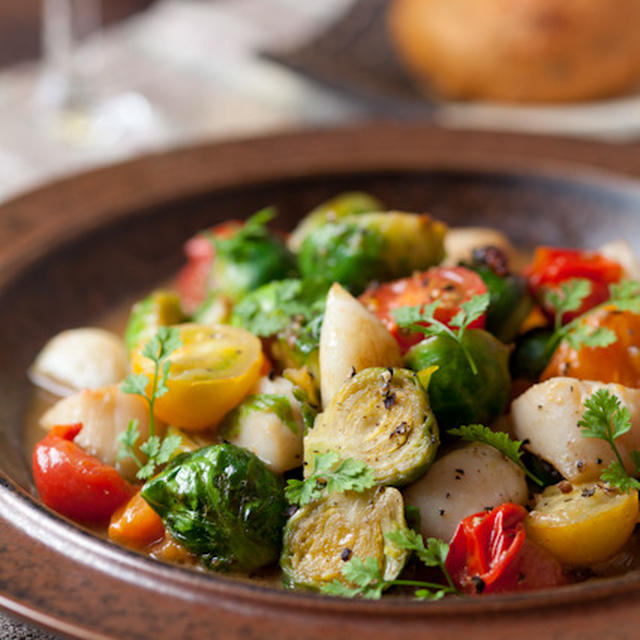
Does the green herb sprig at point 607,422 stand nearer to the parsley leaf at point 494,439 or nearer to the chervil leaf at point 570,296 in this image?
the parsley leaf at point 494,439

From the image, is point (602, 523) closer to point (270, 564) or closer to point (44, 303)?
point (270, 564)

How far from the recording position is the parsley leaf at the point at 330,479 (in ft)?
6.77

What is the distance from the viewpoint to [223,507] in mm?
2162

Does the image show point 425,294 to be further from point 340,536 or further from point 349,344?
point 340,536

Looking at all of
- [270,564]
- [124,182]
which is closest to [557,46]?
[124,182]

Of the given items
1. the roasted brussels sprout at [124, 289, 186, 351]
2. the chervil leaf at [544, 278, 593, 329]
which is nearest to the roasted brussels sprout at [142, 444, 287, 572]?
the roasted brussels sprout at [124, 289, 186, 351]

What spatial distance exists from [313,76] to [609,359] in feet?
10.3

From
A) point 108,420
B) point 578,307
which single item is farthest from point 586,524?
point 108,420

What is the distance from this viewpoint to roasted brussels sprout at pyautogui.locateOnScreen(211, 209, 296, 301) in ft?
9.88

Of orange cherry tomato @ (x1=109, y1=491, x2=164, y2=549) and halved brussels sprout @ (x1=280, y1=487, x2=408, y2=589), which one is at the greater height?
halved brussels sprout @ (x1=280, y1=487, x2=408, y2=589)

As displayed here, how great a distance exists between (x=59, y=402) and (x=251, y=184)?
1.39 m

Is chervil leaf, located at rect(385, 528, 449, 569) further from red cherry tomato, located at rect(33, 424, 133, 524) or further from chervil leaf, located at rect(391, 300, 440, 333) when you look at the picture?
red cherry tomato, located at rect(33, 424, 133, 524)

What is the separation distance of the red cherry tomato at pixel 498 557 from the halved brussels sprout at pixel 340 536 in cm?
14

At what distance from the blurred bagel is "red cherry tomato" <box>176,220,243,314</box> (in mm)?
2090
